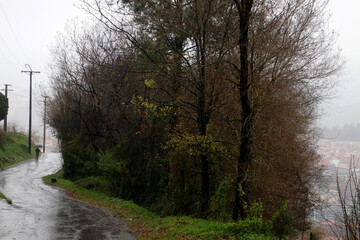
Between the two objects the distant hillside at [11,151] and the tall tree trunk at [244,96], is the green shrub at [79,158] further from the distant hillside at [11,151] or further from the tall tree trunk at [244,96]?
the tall tree trunk at [244,96]

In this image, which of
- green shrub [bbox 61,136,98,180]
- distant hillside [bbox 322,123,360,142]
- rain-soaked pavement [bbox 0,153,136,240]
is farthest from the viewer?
green shrub [bbox 61,136,98,180]

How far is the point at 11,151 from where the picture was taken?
3900 centimetres

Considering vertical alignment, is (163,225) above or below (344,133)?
below

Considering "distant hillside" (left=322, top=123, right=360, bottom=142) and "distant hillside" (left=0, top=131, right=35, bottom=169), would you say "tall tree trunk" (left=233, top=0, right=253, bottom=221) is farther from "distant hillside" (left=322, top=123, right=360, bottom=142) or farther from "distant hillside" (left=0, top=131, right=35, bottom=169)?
"distant hillside" (left=0, top=131, right=35, bottom=169)

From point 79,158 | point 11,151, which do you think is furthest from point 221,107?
point 11,151

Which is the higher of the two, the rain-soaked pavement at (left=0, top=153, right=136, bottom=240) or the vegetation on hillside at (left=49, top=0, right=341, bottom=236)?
the vegetation on hillside at (left=49, top=0, right=341, bottom=236)

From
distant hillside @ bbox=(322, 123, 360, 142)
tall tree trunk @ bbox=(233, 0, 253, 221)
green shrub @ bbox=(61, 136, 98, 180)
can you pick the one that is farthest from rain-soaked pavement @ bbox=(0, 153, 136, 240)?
distant hillside @ bbox=(322, 123, 360, 142)

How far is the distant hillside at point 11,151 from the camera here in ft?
109

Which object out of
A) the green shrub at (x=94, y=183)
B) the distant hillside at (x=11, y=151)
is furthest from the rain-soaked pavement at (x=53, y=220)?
the distant hillside at (x=11, y=151)

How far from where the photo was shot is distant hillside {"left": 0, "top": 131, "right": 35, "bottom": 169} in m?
33.4

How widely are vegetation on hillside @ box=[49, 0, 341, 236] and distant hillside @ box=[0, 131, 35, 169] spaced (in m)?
20.2

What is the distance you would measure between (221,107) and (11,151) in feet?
112

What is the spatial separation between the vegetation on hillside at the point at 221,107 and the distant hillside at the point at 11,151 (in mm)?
20197

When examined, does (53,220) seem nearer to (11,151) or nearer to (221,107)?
(221,107)
